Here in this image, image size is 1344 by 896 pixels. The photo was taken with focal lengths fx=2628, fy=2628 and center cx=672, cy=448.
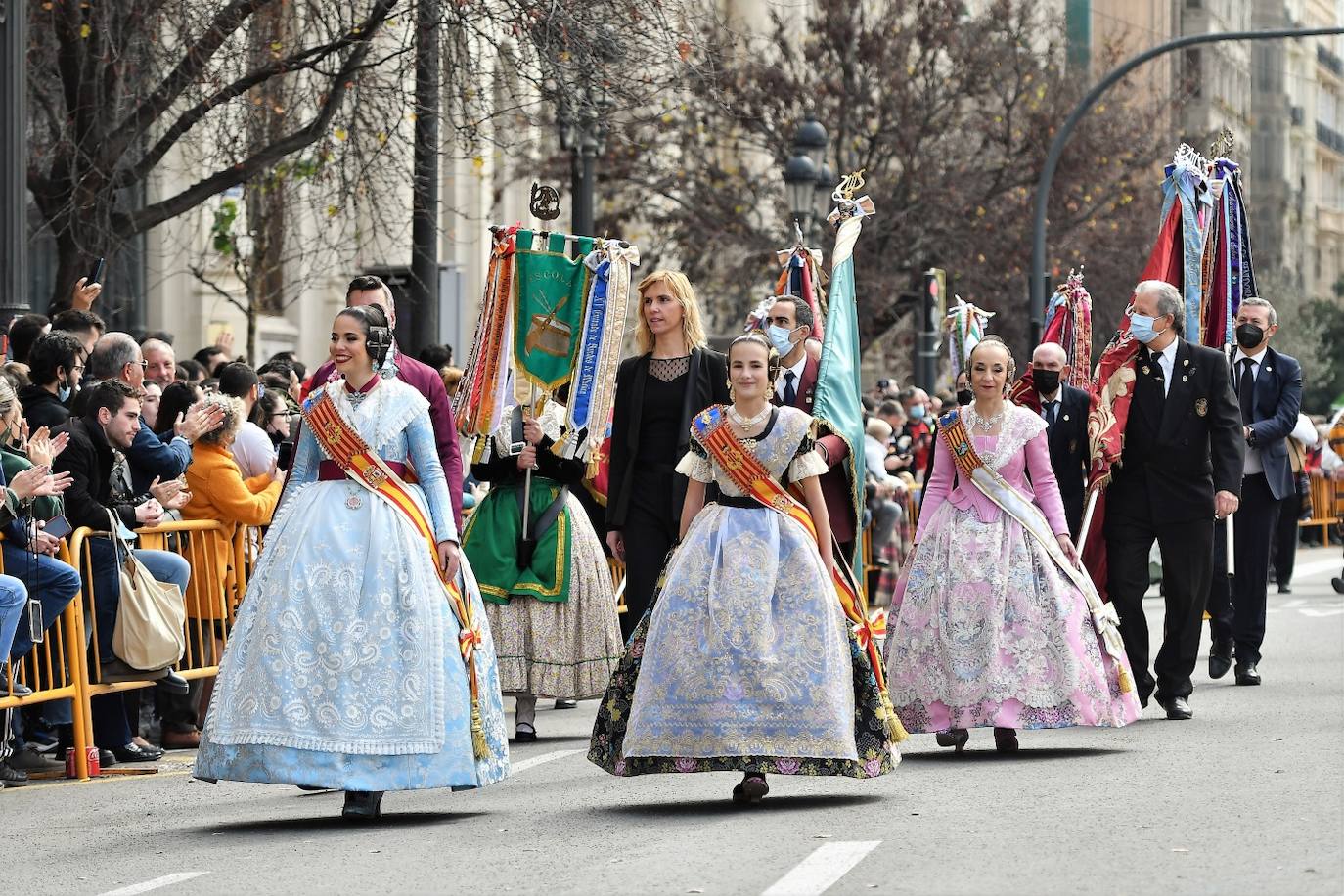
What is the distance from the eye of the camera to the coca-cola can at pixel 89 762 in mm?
11242

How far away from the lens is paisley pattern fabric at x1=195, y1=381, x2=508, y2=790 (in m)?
8.74

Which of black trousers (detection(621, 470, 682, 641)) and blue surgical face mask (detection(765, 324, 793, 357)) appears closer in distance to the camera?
blue surgical face mask (detection(765, 324, 793, 357))

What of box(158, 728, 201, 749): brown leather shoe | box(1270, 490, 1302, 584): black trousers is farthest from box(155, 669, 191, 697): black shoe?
box(1270, 490, 1302, 584): black trousers

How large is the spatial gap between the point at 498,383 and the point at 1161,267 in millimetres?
3974

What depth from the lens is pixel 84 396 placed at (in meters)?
11.4

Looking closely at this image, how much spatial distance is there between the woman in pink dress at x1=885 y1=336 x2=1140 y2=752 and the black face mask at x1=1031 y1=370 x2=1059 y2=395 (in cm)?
196

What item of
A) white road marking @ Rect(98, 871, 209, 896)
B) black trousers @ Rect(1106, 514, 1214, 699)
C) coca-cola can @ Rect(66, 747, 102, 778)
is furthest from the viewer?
black trousers @ Rect(1106, 514, 1214, 699)

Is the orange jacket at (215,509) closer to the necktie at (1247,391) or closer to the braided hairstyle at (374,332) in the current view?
the braided hairstyle at (374,332)

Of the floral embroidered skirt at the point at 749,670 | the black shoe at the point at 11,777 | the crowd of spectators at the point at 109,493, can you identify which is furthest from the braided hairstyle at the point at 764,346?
the black shoe at the point at 11,777

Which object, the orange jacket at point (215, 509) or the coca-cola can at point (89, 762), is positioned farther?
the orange jacket at point (215, 509)

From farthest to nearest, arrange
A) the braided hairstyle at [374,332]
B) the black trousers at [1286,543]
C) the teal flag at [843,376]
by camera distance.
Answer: the black trousers at [1286,543]
the teal flag at [843,376]
the braided hairstyle at [374,332]

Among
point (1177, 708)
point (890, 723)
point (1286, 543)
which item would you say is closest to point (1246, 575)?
point (1177, 708)

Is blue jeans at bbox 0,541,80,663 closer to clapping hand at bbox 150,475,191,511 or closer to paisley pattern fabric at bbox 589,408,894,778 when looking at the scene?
clapping hand at bbox 150,475,191,511

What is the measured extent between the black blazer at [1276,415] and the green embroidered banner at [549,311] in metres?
4.20
